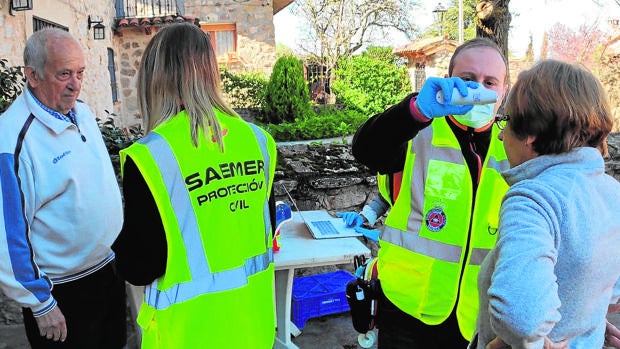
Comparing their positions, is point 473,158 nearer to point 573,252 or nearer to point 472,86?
point 472,86

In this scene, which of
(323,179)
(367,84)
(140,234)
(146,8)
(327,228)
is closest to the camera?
(140,234)

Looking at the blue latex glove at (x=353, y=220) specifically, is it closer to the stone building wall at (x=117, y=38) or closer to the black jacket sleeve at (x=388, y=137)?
the black jacket sleeve at (x=388, y=137)

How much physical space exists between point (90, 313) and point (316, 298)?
179 centimetres

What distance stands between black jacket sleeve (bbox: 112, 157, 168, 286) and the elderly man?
1.83 ft

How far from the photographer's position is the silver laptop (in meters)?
2.76

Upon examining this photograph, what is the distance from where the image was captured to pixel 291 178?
3.81 m

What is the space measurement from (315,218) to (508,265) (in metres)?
2.27

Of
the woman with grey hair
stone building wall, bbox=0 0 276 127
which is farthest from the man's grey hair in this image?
stone building wall, bbox=0 0 276 127

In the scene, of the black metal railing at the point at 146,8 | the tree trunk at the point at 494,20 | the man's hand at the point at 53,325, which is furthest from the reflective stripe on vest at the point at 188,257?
the black metal railing at the point at 146,8

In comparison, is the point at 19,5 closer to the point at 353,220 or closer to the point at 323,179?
the point at 323,179

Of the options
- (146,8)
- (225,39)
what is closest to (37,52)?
(146,8)

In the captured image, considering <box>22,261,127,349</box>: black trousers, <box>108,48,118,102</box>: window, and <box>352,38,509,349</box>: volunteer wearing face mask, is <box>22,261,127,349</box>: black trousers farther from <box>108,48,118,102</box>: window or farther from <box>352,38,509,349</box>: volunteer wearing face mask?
<box>108,48,118,102</box>: window

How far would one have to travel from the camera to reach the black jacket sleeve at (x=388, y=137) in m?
1.59

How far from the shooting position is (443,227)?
1688mm
